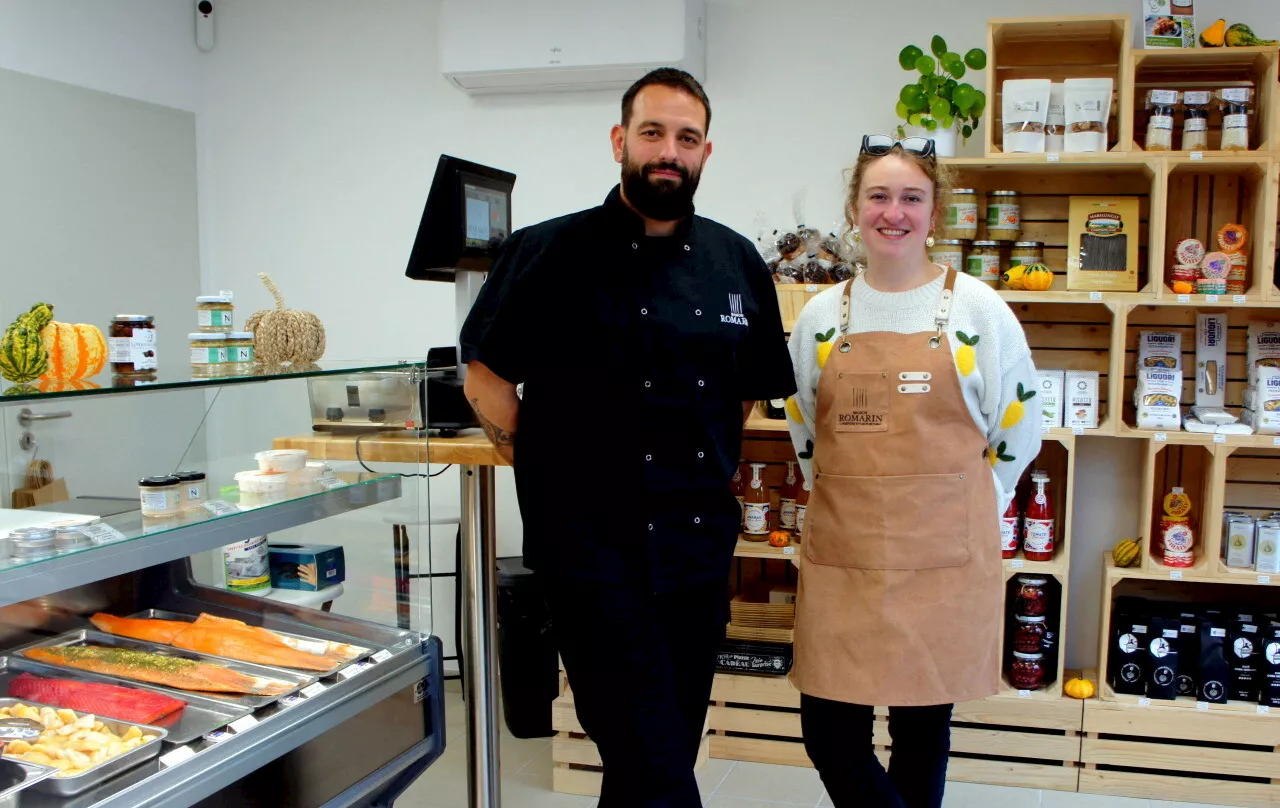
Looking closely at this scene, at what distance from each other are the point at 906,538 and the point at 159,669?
1.47m

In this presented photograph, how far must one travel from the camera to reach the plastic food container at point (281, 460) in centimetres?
188

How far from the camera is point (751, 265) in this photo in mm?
2252

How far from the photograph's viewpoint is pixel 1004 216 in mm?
3555

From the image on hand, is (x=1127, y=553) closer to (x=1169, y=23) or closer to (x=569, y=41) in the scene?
(x=1169, y=23)

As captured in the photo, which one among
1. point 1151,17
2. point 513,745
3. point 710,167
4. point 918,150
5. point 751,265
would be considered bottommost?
point 513,745

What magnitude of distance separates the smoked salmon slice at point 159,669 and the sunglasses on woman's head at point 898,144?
1.62 metres

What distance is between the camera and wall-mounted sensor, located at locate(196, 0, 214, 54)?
183 inches

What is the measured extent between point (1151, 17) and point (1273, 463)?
5.28ft

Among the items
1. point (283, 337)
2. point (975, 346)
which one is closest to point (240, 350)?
point (283, 337)

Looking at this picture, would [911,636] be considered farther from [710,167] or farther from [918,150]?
[710,167]

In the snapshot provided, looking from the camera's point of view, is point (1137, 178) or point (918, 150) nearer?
point (918, 150)

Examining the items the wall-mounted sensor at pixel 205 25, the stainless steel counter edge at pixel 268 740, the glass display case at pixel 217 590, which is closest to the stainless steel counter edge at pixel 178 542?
the glass display case at pixel 217 590

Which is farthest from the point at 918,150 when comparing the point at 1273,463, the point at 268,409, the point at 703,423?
the point at 1273,463

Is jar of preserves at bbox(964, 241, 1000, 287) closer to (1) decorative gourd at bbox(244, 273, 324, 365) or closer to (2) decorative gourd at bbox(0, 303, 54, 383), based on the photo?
(1) decorative gourd at bbox(244, 273, 324, 365)
